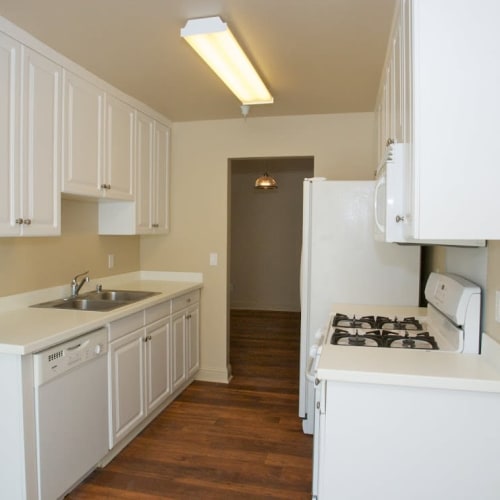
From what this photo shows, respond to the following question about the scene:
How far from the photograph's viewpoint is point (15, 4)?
1865 mm

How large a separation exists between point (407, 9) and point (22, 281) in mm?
2418

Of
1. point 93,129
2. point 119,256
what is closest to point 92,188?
point 93,129

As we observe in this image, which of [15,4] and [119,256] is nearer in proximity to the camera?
[15,4]

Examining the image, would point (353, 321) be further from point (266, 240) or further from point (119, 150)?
point (266, 240)

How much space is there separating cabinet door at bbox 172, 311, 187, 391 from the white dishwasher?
950mm

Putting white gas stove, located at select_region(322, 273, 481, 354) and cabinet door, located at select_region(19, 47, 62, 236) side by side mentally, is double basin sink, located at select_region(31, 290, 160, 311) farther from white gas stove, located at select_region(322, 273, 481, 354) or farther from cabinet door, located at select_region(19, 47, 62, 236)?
white gas stove, located at select_region(322, 273, 481, 354)

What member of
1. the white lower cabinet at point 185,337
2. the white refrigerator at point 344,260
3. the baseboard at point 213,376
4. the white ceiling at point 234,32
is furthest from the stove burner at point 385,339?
the baseboard at point 213,376

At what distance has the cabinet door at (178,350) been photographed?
10.8 ft

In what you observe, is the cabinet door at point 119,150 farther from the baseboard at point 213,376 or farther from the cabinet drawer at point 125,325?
the baseboard at point 213,376

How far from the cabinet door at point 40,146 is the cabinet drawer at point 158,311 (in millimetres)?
834

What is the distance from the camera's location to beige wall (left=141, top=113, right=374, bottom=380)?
3.62 m

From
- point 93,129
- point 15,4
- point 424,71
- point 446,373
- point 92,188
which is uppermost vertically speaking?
point 15,4

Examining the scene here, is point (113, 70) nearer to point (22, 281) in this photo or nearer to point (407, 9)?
point (22, 281)

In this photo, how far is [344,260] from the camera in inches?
110
